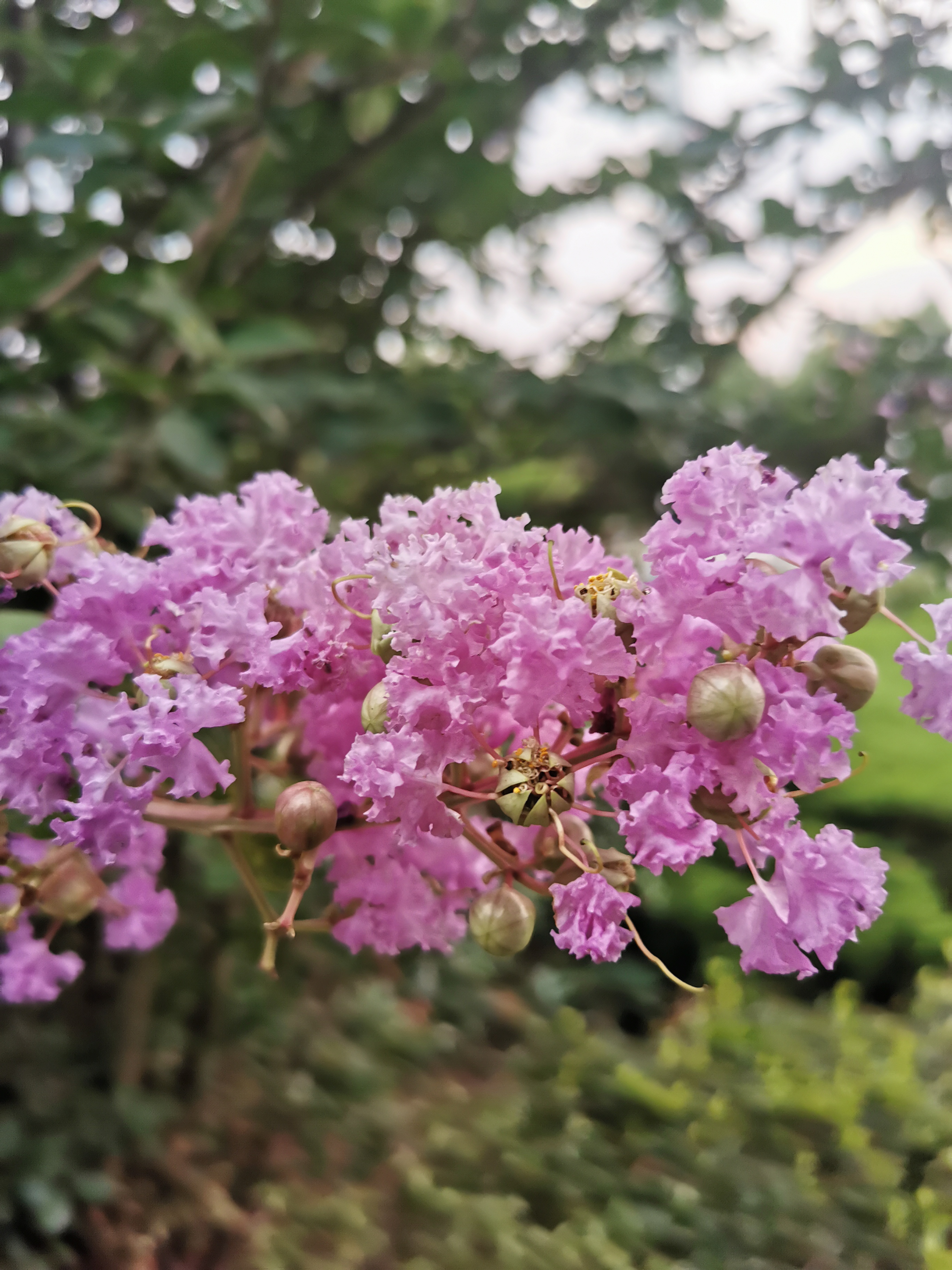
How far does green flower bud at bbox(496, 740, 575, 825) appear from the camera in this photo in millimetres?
406

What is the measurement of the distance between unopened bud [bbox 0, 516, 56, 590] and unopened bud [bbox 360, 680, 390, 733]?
19cm

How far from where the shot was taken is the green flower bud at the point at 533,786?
406 millimetres

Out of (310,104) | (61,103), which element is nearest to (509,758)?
(61,103)

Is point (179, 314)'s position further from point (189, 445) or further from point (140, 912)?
point (140, 912)

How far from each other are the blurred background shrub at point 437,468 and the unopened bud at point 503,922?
0.47ft

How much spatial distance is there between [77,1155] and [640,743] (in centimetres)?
112

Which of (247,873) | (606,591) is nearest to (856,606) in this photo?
(606,591)

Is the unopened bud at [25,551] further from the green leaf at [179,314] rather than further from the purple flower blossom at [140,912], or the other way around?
the green leaf at [179,314]

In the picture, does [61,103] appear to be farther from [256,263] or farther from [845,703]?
[845,703]

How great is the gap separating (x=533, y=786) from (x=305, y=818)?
0.37 feet

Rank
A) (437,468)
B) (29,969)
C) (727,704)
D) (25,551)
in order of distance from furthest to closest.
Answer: (437,468) < (29,969) < (25,551) < (727,704)

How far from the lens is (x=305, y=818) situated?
0.44 meters

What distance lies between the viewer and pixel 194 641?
456 millimetres

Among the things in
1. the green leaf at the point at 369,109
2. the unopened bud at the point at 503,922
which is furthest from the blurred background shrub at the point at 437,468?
the unopened bud at the point at 503,922
